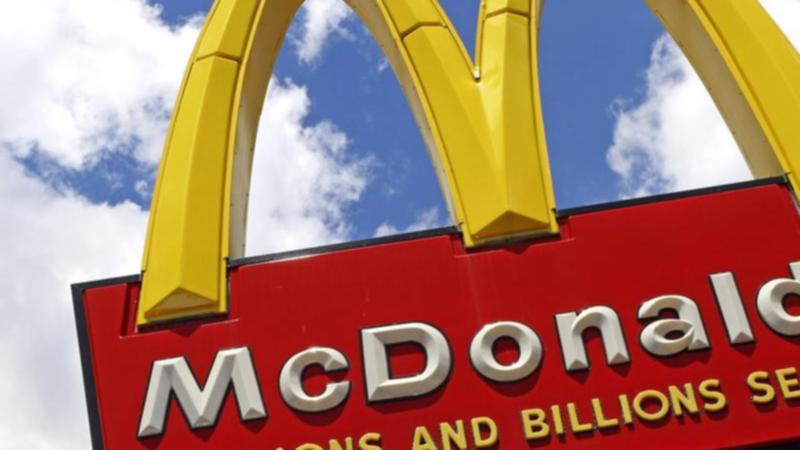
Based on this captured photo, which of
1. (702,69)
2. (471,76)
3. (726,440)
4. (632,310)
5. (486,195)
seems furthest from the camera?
(702,69)

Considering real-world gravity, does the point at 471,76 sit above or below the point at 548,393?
above

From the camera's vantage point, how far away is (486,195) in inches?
269

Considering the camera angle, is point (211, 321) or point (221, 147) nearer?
point (211, 321)

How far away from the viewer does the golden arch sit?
265 inches

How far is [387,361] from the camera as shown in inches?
249

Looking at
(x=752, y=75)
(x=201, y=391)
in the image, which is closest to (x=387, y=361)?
(x=201, y=391)

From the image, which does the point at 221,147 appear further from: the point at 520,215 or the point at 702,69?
the point at 702,69

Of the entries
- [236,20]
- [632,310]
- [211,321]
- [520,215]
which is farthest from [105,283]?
[632,310]

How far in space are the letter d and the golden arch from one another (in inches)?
33.8

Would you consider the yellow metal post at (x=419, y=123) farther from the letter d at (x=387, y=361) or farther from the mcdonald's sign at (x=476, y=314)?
the letter d at (x=387, y=361)

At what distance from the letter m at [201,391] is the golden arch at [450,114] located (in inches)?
16.5

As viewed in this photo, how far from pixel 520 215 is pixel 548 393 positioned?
137cm

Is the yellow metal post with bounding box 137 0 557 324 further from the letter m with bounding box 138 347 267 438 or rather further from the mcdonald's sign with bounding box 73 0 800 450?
the letter m with bounding box 138 347 267 438

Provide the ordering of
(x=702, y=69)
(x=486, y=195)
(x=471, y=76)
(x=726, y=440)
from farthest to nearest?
(x=702, y=69)
(x=471, y=76)
(x=486, y=195)
(x=726, y=440)
